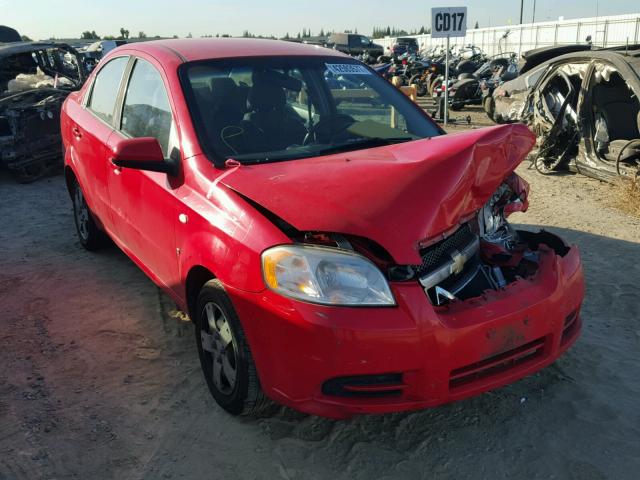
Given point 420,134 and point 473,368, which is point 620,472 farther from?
point 420,134

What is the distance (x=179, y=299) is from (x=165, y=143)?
0.89m

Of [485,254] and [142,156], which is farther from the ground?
[142,156]

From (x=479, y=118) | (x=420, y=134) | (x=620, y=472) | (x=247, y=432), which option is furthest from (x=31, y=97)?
(x=479, y=118)

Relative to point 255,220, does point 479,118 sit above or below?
below

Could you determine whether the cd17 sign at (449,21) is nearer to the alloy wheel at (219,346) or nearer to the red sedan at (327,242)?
the red sedan at (327,242)

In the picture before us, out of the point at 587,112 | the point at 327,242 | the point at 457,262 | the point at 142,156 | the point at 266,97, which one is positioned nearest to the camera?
the point at 327,242

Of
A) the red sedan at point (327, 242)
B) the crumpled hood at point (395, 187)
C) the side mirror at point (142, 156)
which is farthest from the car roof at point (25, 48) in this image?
the crumpled hood at point (395, 187)

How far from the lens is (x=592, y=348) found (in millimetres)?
3611

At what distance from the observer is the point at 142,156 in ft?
10.2

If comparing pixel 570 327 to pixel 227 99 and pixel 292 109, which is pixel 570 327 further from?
pixel 227 99

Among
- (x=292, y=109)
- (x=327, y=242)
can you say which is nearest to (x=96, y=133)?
(x=292, y=109)

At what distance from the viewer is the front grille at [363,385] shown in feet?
8.15

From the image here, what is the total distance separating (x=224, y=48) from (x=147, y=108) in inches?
24.6

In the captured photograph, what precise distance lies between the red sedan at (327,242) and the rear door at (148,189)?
0.02 meters
